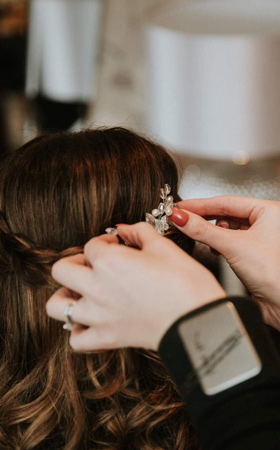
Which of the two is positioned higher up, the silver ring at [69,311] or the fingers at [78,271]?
the fingers at [78,271]

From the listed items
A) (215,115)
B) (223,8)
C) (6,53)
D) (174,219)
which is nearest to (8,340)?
(174,219)

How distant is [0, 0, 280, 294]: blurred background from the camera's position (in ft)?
4.73

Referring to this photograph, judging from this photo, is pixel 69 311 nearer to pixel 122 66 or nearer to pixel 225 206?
pixel 225 206

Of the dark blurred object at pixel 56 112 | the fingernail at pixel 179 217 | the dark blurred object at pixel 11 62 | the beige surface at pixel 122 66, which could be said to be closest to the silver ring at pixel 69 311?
the fingernail at pixel 179 217

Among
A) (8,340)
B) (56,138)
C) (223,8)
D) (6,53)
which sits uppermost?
(223,8)


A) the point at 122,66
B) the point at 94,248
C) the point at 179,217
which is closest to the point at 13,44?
the point at 122,66

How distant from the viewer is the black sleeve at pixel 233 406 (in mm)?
628

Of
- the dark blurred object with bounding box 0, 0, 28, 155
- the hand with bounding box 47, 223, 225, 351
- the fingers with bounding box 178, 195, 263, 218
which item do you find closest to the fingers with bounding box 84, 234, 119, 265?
the hand with bounding box 47, 223, 225, 351

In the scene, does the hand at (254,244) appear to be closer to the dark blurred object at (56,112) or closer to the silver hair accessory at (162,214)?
the silver hair accessory at (162,214)

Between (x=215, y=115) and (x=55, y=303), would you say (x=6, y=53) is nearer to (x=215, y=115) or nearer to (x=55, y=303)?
(x=215, y=115)

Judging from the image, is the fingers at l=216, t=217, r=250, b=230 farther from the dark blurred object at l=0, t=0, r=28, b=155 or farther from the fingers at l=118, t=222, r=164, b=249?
the dark blurred object at l=0, t=0, r=28, b=155

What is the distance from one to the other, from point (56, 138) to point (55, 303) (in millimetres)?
294

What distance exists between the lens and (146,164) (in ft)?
2.78

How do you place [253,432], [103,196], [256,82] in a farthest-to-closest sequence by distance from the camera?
[256,82], [103,196], [253,432]
